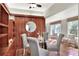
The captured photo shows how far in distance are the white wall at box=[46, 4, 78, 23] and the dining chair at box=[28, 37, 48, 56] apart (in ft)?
1.07

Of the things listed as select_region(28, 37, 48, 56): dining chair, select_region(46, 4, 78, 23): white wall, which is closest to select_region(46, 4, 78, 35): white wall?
select_region(46, 4, 78, 23): white wall

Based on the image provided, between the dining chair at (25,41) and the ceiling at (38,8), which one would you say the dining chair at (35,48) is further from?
the ceiling at (38,8)

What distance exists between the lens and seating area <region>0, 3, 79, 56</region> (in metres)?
1.82

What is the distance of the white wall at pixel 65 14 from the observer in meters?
1.82

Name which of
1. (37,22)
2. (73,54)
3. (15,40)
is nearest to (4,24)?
(15,40)

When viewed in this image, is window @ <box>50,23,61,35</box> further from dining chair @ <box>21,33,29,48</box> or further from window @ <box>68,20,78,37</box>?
dining chair @ <box>21,33,29,48</box>

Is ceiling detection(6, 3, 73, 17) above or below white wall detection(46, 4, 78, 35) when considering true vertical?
above

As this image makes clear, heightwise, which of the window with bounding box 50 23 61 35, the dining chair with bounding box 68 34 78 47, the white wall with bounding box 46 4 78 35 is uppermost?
the white wall with bounding box 46 4 78 35

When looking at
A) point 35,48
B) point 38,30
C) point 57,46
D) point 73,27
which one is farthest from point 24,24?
point 73,27

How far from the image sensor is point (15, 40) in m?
1.84

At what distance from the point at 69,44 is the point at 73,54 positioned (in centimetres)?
14

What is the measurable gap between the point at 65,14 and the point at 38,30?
1.37 feet

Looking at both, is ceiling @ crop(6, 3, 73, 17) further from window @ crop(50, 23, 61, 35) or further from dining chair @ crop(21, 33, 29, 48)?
dining chair @ crop(21, 33, 29, 48)

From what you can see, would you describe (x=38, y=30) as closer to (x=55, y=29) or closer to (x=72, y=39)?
(x=55, y=29)
